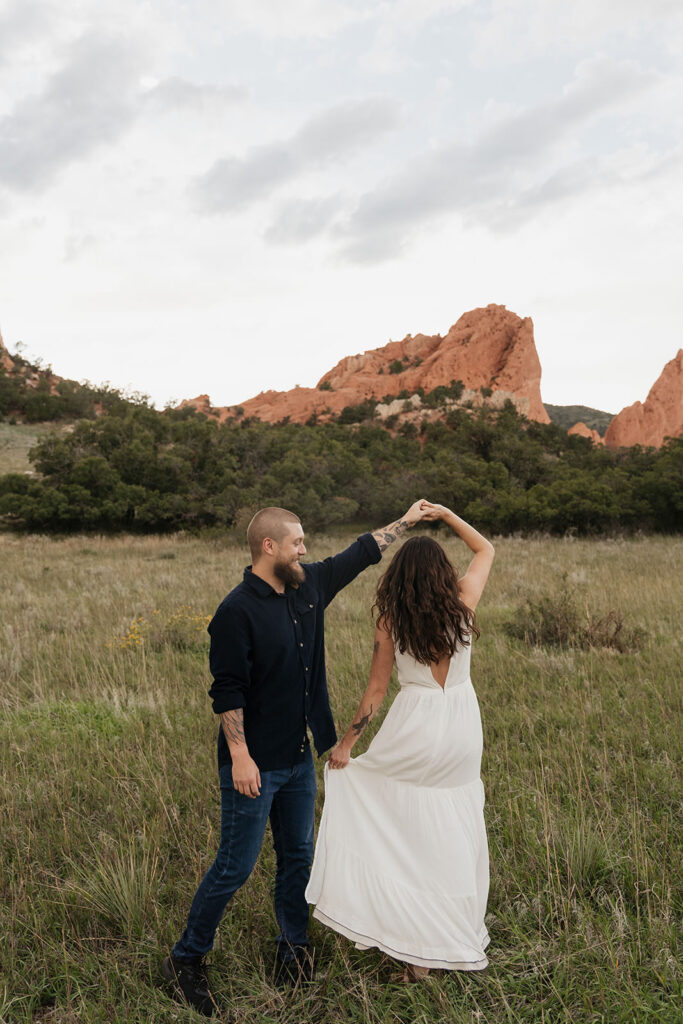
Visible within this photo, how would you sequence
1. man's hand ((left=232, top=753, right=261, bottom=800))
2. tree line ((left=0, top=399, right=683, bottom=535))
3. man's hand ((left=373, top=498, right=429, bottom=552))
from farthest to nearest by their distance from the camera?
tree line ((left=0, top=399, right=683, bottom=535)) < man's hand ((left=373, top=498, right=429, bottom=552)) < man's hand ((left=232, top=753, right=261, bottom=800))

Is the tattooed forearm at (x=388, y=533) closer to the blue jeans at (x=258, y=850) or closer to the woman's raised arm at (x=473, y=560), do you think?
the woman's raised arm at (x=473, y=560)

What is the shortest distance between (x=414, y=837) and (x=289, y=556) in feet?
3.81

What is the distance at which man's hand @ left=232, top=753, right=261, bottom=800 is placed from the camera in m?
2.16

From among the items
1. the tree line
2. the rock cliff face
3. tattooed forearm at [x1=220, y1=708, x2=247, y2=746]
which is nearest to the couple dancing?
tattooed forearm at [x1=220, y1=708, x2=247, y2=746]

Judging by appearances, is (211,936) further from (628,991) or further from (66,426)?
(66,426)

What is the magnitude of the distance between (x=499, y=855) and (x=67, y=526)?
1007 inches

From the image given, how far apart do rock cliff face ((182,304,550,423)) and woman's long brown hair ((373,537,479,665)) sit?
7787cm

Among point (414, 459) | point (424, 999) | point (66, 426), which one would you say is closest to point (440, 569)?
point (424, 999)

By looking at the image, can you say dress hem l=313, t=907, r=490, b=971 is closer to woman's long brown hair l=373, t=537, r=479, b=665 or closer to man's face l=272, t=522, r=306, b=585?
woman's long brown hair l=373, t=537, r=479, b=665

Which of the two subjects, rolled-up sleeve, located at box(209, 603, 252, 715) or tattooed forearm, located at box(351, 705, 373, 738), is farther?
tattooed forearm, located at box(351, 705, 373, 738)

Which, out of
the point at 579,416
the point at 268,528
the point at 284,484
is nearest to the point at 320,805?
the point at 268,528

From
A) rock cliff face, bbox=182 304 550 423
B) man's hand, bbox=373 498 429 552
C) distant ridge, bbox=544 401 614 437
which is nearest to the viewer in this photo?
man's hand, bbox=373 498 429 552

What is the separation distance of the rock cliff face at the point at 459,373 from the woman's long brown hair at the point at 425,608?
77.9 metres

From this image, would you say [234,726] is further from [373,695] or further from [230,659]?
[373,695]
